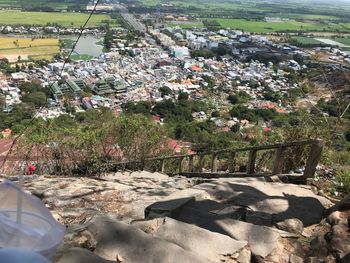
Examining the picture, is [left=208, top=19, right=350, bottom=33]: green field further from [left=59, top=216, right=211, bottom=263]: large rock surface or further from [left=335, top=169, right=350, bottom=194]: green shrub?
[left=59, top=216, right=211, bottom=263]: large rock surface

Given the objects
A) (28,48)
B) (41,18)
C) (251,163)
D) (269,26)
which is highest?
(251,163)

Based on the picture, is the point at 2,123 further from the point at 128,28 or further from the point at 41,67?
the point at 128,28

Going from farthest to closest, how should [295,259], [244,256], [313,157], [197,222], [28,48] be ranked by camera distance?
[28,48], [313,157], [197,222], [295,259], [244,256]

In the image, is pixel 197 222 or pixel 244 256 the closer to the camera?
pixel 244 256

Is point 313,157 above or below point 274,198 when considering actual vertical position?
above

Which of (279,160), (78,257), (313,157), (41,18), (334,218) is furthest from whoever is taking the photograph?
(41,18)

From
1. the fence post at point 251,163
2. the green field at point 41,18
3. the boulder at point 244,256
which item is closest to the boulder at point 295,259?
the boulder at point 244,256

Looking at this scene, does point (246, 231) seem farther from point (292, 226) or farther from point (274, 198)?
point (274, 198)

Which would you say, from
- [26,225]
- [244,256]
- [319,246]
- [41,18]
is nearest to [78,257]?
[26,225]
